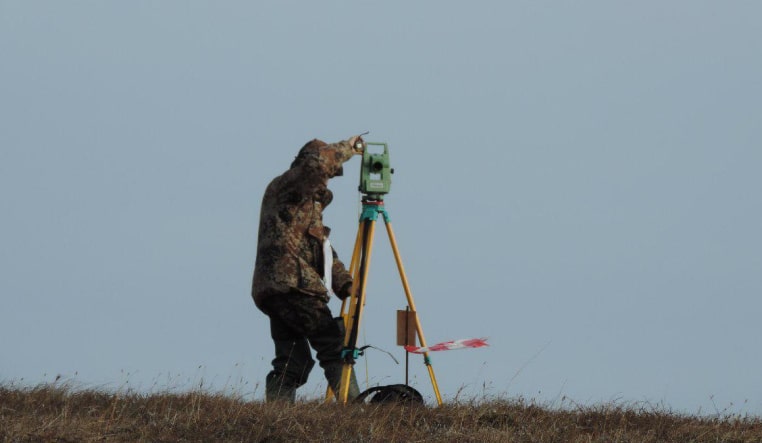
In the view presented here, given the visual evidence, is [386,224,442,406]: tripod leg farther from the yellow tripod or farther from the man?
the man

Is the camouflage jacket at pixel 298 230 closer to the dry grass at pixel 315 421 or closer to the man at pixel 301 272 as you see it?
the man at pixel 301 272

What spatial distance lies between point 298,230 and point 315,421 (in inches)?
78.5

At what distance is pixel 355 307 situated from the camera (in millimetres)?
10055

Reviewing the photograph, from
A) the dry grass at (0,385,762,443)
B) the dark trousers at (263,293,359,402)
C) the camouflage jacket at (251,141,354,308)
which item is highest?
the camouflage jacket at (251,141,354,308)

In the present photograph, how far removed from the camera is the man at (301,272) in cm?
1010

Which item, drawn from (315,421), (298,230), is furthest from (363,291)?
(315,421)

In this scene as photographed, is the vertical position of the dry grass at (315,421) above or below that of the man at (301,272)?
below

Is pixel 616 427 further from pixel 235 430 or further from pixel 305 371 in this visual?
pixel 235 430

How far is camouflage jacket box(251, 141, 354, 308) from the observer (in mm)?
10078

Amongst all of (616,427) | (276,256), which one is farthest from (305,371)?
(616,427)

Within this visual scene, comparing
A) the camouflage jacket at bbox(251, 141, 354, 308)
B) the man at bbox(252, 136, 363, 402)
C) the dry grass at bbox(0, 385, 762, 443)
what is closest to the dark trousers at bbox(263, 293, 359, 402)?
the man at bbox(252, 136, 363, 402)

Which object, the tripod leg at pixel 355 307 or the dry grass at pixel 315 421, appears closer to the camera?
the dry grass at pixel 315 421

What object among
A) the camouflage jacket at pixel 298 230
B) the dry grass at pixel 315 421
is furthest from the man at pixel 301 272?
the dry grass at pixel 315 421

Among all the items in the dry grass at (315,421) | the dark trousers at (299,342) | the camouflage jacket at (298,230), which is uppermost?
the camouflage jacket at (298,230)
